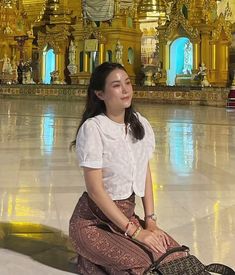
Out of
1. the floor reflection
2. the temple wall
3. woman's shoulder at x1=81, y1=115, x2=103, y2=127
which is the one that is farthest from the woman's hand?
the temple wall

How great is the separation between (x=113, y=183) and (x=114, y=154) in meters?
0.14

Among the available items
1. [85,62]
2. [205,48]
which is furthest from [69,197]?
[85,62]

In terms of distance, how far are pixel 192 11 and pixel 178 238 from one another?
65.6 feet

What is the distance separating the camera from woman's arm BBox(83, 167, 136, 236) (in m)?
2.73

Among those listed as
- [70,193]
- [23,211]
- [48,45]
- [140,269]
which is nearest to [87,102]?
[140,269]

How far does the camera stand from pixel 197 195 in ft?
15.4

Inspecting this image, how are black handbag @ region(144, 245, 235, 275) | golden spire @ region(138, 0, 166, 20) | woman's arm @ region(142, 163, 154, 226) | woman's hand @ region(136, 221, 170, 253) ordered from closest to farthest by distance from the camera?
black handbag @ region(144, 245, 235, 275) < woman's hand @ region(136, 221, 170, 253) < woman's arm @ region(142, 163, 154, 226) < golden spire @ region(138, 0, 166, 20)

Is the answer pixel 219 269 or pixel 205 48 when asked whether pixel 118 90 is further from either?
pixel 205 48

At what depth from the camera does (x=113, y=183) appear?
2930mm

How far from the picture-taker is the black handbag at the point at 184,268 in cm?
251

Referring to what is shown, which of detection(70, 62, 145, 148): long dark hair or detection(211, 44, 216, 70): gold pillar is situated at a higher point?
detection(211, 44, 216, 70): gold pillar

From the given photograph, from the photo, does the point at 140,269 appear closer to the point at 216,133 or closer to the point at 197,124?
the point at 216,133

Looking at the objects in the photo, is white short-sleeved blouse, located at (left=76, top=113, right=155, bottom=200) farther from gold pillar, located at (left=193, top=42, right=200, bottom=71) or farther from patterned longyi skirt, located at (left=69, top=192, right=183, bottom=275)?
gold pillar, located at (left=193, top=42, right=200, bottom=71)

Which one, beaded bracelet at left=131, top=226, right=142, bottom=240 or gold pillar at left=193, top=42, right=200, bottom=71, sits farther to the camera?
gold pillar at left=193, top=42, right=200, bottom=71
